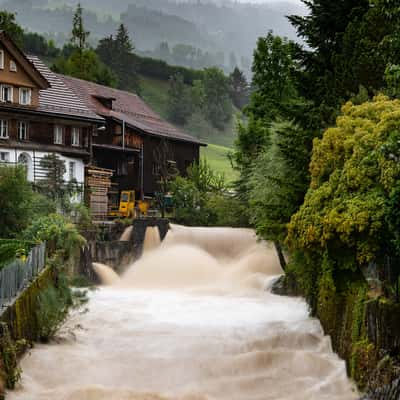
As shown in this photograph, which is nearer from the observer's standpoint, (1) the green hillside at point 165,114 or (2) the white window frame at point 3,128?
(2) the white window frame at point 3,128

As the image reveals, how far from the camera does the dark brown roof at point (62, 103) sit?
48.8m

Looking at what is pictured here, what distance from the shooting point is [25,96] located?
47.1 meters

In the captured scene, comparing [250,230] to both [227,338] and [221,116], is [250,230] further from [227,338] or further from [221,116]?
[221,116]

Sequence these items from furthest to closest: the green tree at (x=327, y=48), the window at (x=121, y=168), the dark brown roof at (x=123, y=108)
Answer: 1. the window at (x=121, y=168)
2. the dark brown roof at (x=123, y=108)
3. the green tree at (x=327, y=48)

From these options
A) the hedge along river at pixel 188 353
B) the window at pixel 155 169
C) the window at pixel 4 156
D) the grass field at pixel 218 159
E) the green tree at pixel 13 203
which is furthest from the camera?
the grass field at pixel 218 159

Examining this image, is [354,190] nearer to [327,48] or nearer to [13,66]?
[327,48]

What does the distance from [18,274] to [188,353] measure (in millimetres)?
4650

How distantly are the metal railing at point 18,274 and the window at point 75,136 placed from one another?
88.8 feet

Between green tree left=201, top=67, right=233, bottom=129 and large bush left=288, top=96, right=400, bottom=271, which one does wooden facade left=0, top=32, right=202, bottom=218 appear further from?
green tree left=201, top=67, right=233, bottom=129

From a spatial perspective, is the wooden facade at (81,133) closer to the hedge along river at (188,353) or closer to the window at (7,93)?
the window at (7,93)

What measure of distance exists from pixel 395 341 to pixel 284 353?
410 centimetres

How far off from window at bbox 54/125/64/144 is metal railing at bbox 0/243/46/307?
1032 inches

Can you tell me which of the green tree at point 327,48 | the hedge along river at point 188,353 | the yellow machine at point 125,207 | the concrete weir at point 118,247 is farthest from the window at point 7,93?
the green tree at point 327,48

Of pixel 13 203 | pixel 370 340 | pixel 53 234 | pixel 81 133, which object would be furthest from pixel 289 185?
pixel 81 133
